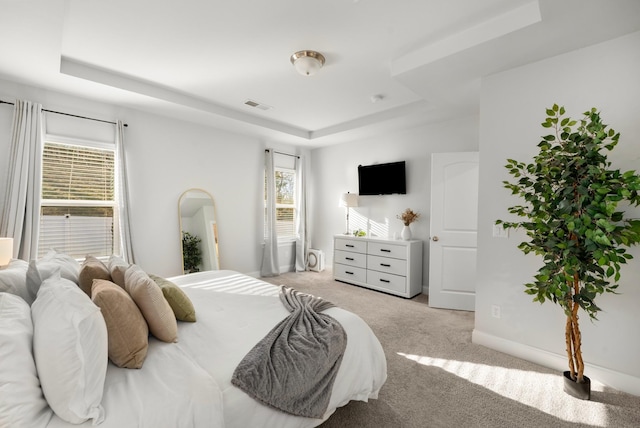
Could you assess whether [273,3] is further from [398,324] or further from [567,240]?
[398,324]

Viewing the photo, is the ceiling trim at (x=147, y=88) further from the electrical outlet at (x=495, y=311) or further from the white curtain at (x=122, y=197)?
the electrical outlet at (x=495, y=311)

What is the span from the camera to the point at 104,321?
4.16 feet

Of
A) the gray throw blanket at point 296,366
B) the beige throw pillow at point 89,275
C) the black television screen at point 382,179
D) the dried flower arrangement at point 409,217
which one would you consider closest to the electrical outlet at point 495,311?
the gray throw blanket at point 296,366

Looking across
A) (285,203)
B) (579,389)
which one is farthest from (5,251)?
(579,389)

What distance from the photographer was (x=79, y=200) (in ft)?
11.8

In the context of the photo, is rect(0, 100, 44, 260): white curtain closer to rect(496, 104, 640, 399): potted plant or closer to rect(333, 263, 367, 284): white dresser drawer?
rect(333, 263, 367, 284): white dresser drawer

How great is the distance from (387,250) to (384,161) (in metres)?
1.54

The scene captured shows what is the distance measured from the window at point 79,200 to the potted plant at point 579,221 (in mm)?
4387

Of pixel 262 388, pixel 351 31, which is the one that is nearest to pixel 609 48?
pixel 351 31

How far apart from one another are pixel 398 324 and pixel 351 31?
9.43ft

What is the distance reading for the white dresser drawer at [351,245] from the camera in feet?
16.0

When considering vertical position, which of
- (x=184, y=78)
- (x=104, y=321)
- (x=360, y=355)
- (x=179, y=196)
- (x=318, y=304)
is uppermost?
(x=184, y=78)

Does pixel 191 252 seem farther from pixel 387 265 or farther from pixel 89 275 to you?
pixel 387 265

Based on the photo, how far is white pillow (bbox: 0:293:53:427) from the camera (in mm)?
924
